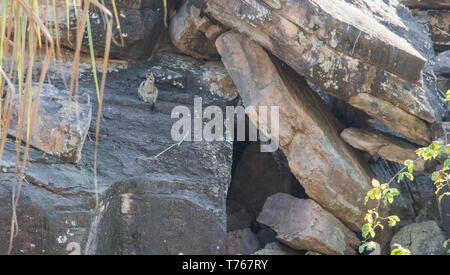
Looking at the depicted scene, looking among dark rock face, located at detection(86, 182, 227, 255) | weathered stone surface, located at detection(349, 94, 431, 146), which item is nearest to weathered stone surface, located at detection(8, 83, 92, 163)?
dark rock face, located at detection(86, 182, 227, 255)

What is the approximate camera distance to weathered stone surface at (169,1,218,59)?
4.94 m

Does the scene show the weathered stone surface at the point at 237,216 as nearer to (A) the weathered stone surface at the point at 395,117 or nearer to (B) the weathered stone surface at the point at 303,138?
(B) the weathered stone surface at the point at 303,138

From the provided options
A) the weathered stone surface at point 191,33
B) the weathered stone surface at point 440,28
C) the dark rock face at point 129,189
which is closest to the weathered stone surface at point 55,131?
the dark rock face at point 129,189

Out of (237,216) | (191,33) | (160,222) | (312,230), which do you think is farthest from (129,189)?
(191,33)

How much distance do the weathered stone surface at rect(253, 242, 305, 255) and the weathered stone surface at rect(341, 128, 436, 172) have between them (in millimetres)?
1162

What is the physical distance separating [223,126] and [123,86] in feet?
3.54

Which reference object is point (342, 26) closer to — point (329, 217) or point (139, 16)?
point (329, 217)

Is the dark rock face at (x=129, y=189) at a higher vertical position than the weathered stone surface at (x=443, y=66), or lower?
lower

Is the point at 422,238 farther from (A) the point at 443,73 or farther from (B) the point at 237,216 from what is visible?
(A) the point at 443,73

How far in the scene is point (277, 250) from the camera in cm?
468

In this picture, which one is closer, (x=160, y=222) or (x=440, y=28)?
(x=160, y=222)

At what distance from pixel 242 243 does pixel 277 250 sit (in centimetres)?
45

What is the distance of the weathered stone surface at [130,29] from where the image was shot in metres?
4.87

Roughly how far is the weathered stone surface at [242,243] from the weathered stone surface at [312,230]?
36 cm
